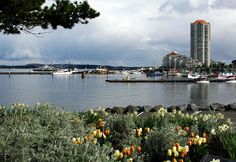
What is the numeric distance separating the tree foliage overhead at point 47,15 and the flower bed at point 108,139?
7.83 ft

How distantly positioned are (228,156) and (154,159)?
3.83 ft

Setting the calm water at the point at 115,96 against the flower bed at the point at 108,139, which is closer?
the flower bed at the point at 108,139

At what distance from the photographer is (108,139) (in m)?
8.22

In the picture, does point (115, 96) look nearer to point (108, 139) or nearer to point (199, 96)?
point (199, 96)

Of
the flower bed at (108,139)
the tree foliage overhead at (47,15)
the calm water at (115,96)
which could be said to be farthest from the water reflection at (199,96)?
the flower bed at (108,139)

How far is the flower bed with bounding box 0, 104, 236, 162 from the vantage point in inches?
230

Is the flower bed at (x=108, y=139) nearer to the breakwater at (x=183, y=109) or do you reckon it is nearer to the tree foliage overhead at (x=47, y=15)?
the tree foliage overhead at (x=47, y=15)

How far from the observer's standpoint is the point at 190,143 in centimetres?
725

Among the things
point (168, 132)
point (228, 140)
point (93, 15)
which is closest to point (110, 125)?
point (168, 132)

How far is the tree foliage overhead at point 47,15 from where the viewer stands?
10938 mm

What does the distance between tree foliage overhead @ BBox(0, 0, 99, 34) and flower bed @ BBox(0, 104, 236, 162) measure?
239cm

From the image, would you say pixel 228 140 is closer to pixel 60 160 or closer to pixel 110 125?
pixel 110 125

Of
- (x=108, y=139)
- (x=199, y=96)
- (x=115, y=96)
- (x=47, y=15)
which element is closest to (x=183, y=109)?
(x=47, y=15)

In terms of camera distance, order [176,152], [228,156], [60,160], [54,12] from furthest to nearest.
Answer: [54,12] < [228,156] < [176,152] < [60,160]
